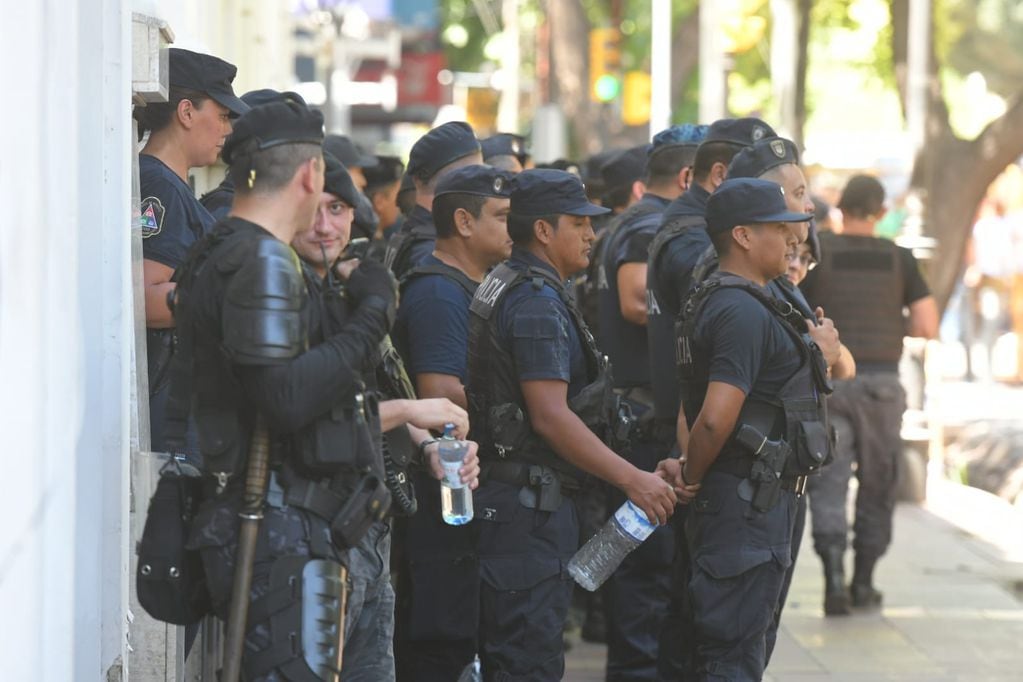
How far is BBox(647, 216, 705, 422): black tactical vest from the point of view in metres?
6.83

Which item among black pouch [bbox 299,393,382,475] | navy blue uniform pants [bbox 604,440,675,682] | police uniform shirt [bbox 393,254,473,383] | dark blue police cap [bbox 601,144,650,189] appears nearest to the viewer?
black pouch [bbox 299,393,382,475]

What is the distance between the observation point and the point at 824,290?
9.56 meters

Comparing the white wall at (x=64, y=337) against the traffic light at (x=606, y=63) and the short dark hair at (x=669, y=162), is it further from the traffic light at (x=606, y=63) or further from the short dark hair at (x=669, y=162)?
the traffic light at (x=606, y=63)

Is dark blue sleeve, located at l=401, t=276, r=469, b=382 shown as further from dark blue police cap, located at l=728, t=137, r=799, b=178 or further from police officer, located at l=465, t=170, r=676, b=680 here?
dark blue police cap, located at l=728, t=137, r=799, b=178

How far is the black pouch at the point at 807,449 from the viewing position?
5793mm

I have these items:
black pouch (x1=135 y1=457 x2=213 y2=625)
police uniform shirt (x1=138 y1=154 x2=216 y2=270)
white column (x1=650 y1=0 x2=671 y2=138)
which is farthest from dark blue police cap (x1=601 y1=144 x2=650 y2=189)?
white column (x1=650 y1=0 x2=671 y2=138)

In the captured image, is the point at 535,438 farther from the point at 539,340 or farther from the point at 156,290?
the point at 156,290

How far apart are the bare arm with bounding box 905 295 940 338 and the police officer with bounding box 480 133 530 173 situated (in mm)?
2305

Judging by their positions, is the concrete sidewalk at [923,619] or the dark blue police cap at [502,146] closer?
the concrete sidewalk at [923,619]

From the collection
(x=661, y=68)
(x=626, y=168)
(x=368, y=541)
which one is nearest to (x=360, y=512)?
(x=368, y=541)

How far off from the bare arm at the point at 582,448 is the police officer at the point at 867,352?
147 inches

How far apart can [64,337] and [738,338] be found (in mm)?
2159

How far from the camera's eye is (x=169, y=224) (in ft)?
18.0

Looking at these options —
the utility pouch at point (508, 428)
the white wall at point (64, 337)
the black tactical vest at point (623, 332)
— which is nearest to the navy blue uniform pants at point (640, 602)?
the black tactical vest at point (623, 332)
